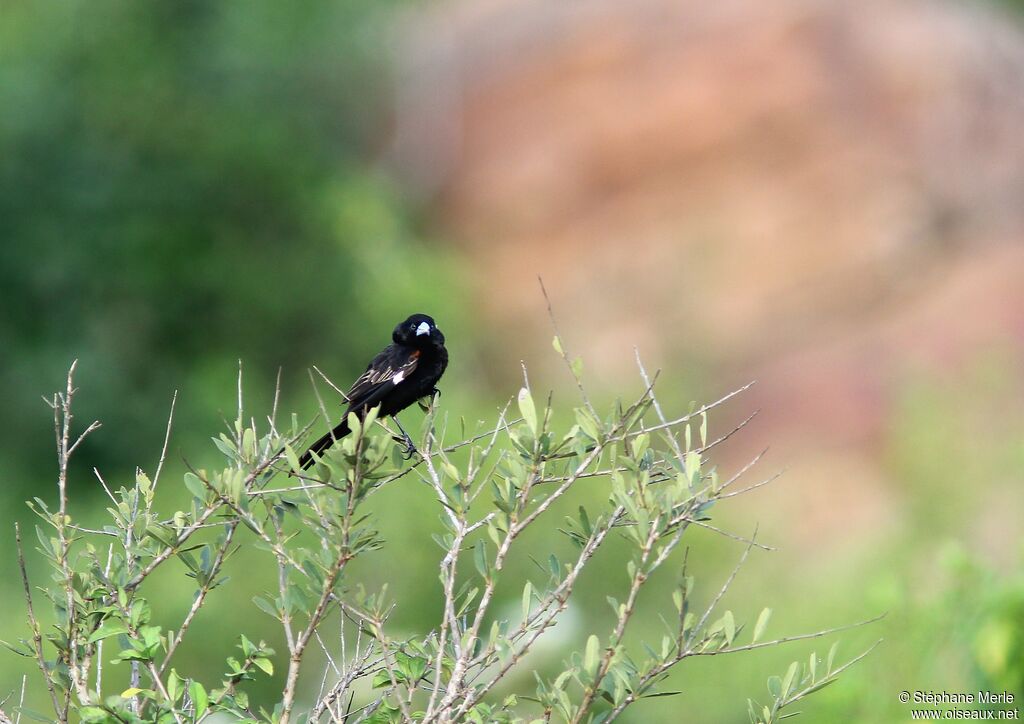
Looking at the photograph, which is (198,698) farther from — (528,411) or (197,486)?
(528,411)

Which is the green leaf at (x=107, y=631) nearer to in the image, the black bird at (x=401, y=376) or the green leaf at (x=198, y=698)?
the green leaf at (x=198, y=698)

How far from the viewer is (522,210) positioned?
28.1 m

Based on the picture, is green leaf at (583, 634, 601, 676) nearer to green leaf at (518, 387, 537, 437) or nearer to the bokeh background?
green leaf at (518, 387, 537, 437)

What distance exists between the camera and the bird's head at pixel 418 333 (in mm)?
6520

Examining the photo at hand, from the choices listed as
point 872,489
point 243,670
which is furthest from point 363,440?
point 872,489

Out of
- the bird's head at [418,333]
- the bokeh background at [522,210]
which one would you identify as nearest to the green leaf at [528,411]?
the bird's head at [418,333]

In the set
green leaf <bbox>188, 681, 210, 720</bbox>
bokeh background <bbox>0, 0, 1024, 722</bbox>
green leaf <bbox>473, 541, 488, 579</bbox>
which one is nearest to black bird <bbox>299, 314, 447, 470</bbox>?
green leaf <bbox>473, 541, 488, 579</bbox>

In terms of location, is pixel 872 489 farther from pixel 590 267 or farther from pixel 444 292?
pixel 444 292

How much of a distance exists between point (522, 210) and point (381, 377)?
22.0 m

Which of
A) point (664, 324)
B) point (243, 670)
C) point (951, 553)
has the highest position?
point (243, 670)

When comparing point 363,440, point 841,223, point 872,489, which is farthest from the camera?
point 841,223

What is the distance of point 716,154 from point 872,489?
8.32 meters

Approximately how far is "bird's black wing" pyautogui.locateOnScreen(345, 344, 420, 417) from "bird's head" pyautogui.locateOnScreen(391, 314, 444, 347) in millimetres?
84

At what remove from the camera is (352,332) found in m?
25.5
